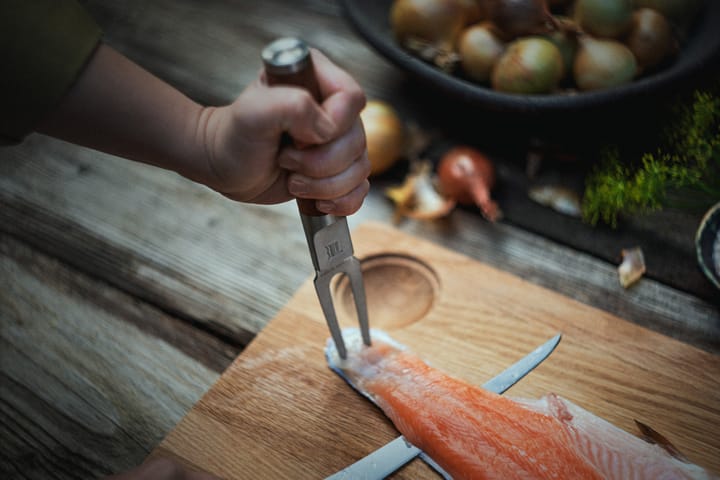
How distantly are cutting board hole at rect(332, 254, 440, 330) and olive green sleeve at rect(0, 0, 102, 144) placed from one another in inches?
20.8

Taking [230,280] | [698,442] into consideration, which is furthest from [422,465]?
[230,280]

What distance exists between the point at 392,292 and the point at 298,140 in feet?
1.47

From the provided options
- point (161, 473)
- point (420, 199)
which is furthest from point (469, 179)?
point (161, 473)

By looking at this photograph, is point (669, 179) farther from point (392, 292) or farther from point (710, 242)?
point (392, 292)

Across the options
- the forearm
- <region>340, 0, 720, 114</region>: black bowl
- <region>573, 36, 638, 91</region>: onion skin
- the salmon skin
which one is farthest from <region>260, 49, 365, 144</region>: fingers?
<region>573, 36, 638, 91</region>: onion skin

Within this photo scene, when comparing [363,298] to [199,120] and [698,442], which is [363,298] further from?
[698,442]

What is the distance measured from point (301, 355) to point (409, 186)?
44cm

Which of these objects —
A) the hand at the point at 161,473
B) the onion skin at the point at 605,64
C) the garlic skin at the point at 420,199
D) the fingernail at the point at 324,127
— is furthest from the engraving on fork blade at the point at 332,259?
the onion skin at the point at 605,64

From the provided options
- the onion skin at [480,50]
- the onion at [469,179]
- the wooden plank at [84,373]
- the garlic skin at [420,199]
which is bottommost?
the wooden plank at [84,373]

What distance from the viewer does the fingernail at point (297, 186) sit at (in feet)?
2.02

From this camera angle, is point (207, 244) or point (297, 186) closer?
point (297, 186)

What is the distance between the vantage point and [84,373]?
3.03 ft

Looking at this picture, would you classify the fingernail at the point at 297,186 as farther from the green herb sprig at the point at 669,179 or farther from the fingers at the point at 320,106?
the green herb sprig at the point at 669,179

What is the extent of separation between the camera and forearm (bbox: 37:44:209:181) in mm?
594
